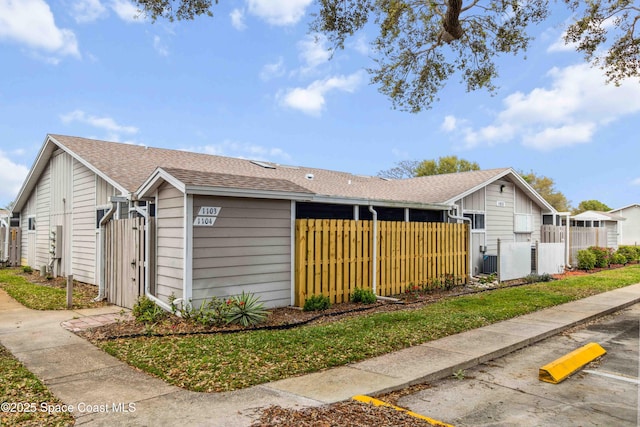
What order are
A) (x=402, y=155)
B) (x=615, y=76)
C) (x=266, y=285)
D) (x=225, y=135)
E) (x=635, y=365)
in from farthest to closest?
1. (x=402, y=155)
2. (x=225, y=135)
3. (x=615, y=76)
4. (x=266, y=285)
5. (x=635, y=365)

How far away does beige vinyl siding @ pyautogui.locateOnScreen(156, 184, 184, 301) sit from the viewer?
7.73m

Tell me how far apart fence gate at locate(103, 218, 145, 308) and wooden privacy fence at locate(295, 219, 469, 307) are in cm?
322

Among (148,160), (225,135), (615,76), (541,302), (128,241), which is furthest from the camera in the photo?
(225,135)

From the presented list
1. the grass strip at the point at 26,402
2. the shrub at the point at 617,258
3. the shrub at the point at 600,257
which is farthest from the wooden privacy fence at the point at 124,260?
the shrub at the point at 617,258

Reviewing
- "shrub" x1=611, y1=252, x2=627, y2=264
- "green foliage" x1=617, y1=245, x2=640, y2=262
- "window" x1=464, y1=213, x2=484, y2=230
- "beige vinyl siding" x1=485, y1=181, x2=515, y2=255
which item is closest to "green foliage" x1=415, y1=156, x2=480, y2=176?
"green foliage" x1=617, y1=245, x2=640, y2=262

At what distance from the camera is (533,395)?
4.59 m

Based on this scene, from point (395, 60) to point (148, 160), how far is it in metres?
8.36

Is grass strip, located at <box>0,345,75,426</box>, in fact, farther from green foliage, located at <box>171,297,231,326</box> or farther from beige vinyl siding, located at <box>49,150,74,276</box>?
beige vinyl siding, located at <box>49,150,74,276</box>

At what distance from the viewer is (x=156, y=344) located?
609 centimetres

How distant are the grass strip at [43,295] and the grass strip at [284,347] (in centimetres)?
432

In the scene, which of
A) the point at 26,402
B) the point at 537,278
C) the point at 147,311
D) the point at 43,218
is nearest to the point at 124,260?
the point at 147,311

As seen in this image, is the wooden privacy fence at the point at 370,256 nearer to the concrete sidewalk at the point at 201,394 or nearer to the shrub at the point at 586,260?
the concrete sidewalk at the point at 201,394

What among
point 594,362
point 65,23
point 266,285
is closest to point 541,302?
point 594,362

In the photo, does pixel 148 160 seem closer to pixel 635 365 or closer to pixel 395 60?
pixel 395 60
